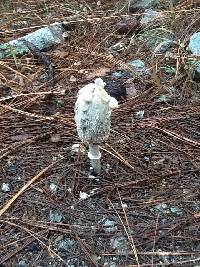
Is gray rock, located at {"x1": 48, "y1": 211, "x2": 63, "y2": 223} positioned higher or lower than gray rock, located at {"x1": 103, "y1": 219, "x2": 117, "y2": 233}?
higher

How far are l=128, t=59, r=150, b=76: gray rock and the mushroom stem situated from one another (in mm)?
958

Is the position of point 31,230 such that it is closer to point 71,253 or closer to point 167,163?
point 71,253

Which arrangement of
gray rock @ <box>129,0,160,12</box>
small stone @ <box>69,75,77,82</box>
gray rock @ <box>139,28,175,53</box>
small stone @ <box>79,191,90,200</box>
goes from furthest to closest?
gray rock @ <box>129,0,160,12</box> → gray rock @ <box>139,28,175,53</box> → small stone @ <box>69,75,77,82</box> → small stone @ <box>79,191,90,200</box>

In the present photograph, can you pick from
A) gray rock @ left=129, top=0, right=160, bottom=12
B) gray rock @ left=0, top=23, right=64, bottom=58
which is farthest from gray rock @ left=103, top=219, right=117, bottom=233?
gray rock @ left=129, top=0, right=160, bottom=12

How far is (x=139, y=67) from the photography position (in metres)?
3.25

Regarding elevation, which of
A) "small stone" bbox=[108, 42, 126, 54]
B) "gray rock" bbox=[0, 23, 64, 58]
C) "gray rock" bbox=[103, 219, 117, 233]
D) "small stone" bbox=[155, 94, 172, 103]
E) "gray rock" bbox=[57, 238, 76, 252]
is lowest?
"gray rock" bbox=[57, 238, 76, 252]

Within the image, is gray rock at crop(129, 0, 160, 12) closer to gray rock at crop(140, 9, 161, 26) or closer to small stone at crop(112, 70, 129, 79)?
gray rock at crop(140, 9, 161, 26)

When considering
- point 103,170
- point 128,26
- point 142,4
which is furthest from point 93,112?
point 142,4

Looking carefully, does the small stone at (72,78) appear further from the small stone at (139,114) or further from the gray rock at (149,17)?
the gray rock at (149,17)

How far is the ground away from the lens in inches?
81.0

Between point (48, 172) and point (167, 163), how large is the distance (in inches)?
22.5

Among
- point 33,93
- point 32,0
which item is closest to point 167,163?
point 33,93

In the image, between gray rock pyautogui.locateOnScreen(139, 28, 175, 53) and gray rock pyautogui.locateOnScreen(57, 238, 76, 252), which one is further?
gray rock pyautogui.locateOnScreen(139, 28, 175, 53)

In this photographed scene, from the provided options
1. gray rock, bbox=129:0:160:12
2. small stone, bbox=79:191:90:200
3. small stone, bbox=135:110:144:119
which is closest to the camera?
small stone, bbox=79:191:90:200
